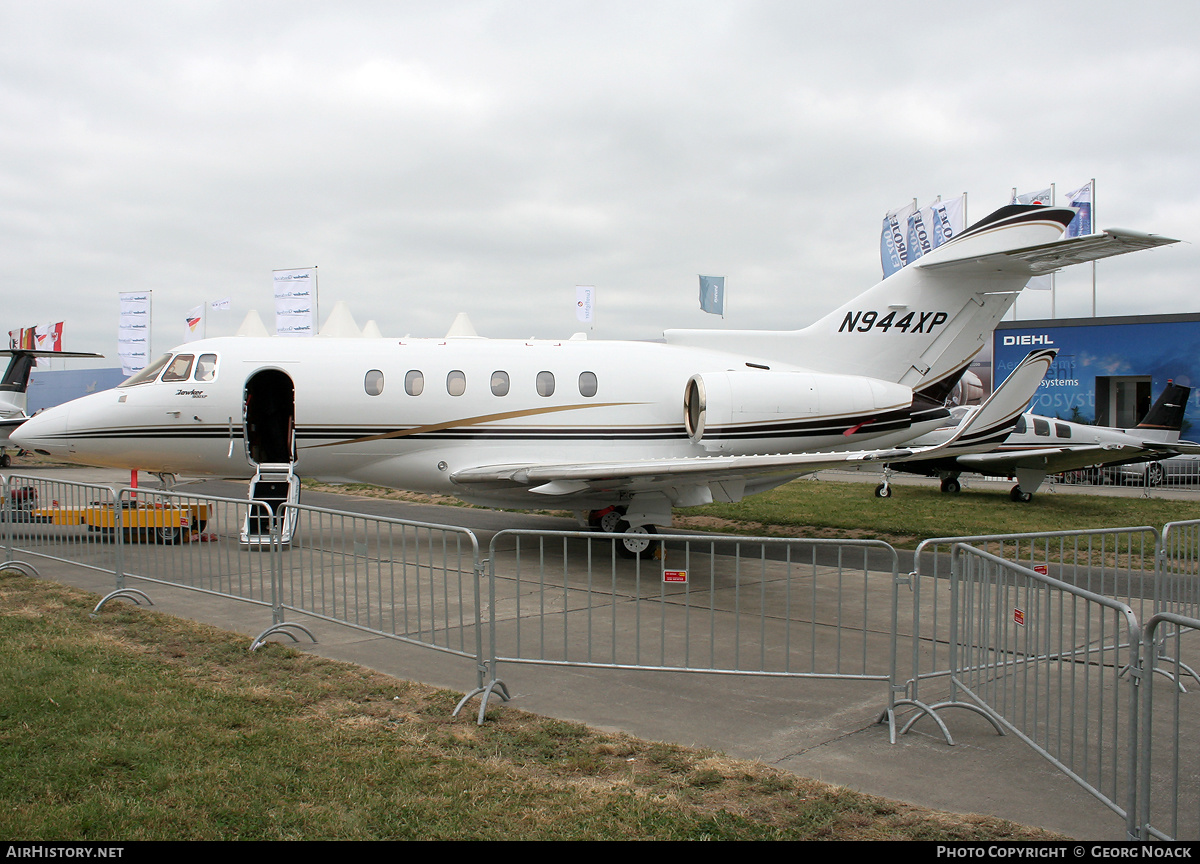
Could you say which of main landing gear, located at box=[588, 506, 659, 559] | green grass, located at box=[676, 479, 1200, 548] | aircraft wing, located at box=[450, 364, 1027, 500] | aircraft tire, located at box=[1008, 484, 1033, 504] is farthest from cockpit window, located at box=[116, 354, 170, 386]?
aircraft tire, located at box=[1008, 484, 1033, 504]

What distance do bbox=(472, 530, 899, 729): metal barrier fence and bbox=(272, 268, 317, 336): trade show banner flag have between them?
1893 centimetres

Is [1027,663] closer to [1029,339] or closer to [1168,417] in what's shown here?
[1168,417]

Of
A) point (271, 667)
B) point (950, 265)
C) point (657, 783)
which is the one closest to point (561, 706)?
point (657, 783)

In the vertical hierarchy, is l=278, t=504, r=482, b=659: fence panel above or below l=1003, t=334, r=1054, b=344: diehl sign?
below

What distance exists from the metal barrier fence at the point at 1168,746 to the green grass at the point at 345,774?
24.7 inches

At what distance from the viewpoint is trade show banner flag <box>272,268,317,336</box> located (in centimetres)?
2823

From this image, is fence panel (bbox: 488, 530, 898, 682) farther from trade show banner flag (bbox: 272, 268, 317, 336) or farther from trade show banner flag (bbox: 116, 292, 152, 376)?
trade show banner flag (bbox: 116, 292, 152, 376)

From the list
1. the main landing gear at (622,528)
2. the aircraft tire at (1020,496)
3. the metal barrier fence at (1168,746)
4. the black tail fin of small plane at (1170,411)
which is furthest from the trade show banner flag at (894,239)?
the metal barrier fence at (1168,746)

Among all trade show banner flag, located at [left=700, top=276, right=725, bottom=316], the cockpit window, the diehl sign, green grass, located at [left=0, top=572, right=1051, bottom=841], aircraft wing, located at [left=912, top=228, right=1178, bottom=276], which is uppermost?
trade show banner flag, located at [left=700, top=276, right=725, bottom=316]

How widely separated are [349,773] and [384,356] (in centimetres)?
855

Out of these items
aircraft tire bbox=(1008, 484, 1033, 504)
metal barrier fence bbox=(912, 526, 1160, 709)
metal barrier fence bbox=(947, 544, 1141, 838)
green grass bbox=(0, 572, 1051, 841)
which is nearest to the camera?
green grass bbox=(0, 572, 1051, 841)

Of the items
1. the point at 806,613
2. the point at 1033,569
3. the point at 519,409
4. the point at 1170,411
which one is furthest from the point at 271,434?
the point at 1170,411

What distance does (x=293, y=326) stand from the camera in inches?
1107

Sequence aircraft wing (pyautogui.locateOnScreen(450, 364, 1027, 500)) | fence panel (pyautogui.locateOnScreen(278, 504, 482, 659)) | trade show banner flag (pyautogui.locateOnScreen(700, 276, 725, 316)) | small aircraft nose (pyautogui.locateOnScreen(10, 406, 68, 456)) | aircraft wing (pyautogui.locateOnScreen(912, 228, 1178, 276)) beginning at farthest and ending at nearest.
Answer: trade show banner flag (pyautogui.locateOnScreen(700, 276, 725, 316)) → small aircraft nose (pyautogui.locateOnScreen(10, 406, 68, 456)) → aircraft wing (pyautogui.locateOnScreen(912, 228, 1178, 276)) → aircraft wing (pyautogui.locateOnScreen(450, 364, 1027, 500)) → fence panel (pyautogui.locateOnScreen(278, 504, 482, 659))
